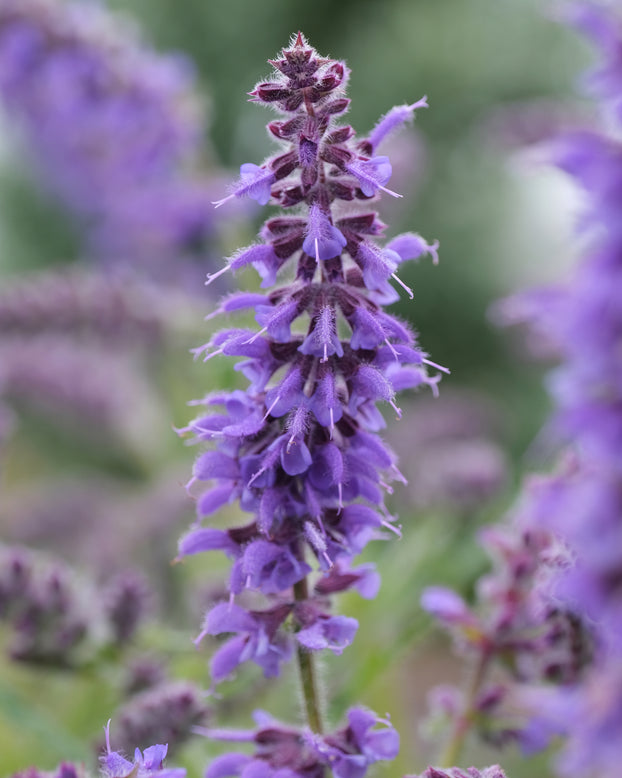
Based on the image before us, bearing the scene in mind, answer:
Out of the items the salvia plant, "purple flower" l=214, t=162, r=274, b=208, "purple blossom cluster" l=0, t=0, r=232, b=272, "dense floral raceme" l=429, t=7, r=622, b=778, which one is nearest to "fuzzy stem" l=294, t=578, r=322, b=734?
the salvia plant

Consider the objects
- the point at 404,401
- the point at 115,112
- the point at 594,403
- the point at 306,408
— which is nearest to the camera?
the point at 594,403

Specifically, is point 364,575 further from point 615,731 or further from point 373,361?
point 615,731

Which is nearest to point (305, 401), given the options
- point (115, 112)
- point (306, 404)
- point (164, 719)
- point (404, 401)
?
point (306, 404)

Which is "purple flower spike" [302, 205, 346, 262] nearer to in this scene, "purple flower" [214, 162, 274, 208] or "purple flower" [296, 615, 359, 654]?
"purple flower" [214, 162, 274, 208]

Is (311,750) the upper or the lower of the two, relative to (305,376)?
lower

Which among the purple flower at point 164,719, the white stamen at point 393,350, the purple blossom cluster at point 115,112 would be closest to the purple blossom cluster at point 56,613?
the purple flower at point 164,719

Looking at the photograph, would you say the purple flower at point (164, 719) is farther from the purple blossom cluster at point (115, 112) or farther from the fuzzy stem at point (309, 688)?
the purple blossom cluster at point (115, 112)

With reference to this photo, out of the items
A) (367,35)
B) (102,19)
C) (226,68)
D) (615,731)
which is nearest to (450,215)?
(367,35)

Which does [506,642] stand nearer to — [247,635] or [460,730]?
[460,730]
